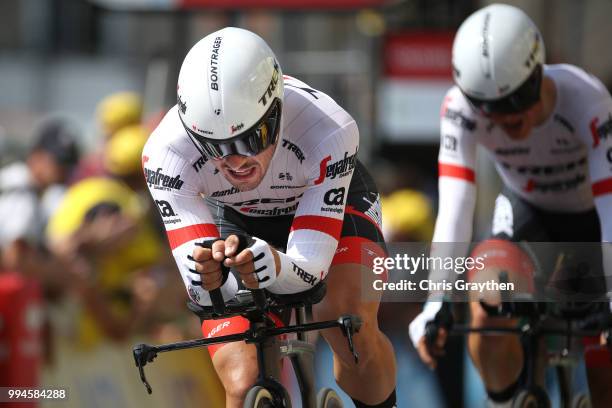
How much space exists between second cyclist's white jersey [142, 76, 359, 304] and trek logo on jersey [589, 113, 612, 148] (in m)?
1.51

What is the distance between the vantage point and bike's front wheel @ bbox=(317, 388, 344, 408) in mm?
5922

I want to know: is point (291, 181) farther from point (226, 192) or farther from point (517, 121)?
point (517, 121)

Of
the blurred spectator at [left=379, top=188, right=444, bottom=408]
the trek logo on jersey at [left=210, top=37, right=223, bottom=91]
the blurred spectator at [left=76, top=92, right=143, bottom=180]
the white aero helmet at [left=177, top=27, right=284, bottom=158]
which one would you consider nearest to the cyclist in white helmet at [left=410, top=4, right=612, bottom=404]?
the blurred spectator at [left=379, top=188, right=444, bottom=408]

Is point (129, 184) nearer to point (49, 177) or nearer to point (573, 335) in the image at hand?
point (49, 177)

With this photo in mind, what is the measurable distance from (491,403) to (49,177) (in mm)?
4460

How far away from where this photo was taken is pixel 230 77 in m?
5.43

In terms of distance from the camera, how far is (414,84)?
13195mm

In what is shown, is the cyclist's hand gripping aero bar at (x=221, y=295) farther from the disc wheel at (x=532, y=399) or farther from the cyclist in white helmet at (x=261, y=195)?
the disc wheel at (x=532, y=399)

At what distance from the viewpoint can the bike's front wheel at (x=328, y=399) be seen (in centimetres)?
592

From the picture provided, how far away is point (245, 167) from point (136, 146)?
5117 mm

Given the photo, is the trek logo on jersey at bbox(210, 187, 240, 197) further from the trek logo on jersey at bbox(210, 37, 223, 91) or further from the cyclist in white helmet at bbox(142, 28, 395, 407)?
the trek logo on jersey at bbox(210, 37, 223, 91)

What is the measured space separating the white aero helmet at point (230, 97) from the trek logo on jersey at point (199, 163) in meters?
0.30

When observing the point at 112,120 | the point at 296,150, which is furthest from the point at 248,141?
the point at 112,120

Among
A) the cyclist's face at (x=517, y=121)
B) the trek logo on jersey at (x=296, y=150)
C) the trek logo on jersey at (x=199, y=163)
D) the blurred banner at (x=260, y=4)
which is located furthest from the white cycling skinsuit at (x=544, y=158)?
the blurred banner at (x=260, y=4)
